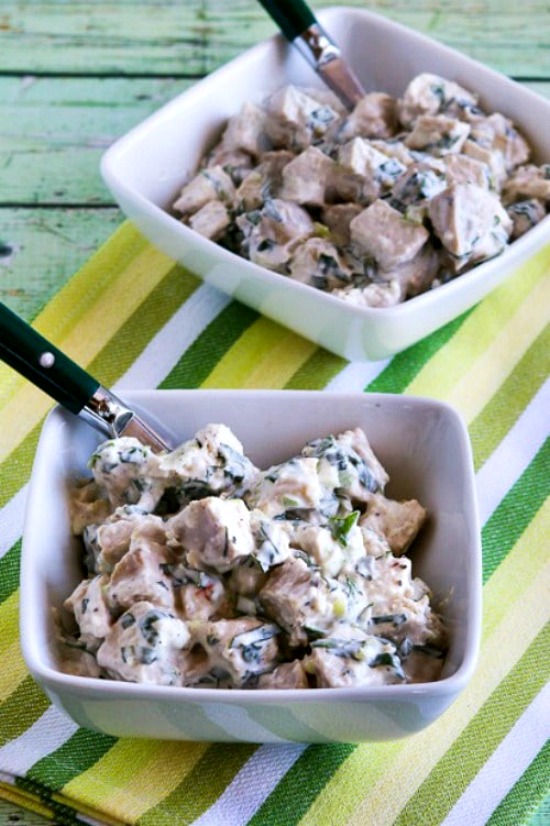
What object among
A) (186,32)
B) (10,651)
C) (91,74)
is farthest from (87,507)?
(186,32)

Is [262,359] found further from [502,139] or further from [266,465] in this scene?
[502,139]

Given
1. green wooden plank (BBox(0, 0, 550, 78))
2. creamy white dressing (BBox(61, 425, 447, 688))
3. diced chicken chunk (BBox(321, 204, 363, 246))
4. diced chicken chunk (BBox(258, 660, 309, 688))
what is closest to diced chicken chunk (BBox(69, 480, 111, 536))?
creamy white dressing (BBox(61, 425, 447, 688))

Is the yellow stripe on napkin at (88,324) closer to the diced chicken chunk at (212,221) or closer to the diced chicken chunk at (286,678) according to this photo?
the diced chicken chunk at (212,221)

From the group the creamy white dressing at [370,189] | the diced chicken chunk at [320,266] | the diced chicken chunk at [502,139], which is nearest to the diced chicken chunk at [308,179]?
the creamy white dressing at [370,189]

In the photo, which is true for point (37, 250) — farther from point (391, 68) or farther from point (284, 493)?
point (284, 493)

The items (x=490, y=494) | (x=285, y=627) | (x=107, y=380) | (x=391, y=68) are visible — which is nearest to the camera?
(x=285, y=627)

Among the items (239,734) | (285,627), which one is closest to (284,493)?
(285,627)
